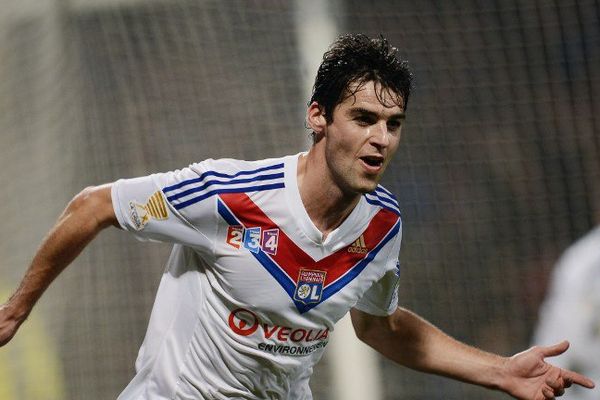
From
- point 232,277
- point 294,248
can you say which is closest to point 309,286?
point 294,248

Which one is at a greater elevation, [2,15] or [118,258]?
[2,15]

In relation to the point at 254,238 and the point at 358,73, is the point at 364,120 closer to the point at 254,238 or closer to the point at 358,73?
the point at 358,73

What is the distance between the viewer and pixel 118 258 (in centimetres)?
553

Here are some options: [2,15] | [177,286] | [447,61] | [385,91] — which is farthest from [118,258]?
[385,91]

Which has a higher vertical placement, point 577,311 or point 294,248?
point 294,248

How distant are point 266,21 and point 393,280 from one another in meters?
2.33

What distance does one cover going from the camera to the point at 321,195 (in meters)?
3.17

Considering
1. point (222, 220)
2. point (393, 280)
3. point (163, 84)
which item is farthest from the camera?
point (163, 84)

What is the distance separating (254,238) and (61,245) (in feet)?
1.76

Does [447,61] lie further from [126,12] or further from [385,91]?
[385,91]

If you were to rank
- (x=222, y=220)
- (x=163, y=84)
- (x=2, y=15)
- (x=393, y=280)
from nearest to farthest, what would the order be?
1. (x=222, y=220)
2. (x=393, y=280)
3. (x=2, y=15)
4. (x=163, y=84)

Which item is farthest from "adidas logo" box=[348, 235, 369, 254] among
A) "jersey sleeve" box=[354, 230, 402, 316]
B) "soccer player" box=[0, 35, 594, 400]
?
"jersey sleeve" box=[354, 230, 402, 316]

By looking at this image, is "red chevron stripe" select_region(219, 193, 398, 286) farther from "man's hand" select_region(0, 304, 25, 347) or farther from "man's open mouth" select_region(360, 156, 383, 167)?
"man's hand" select_region(0, 304, 25, 347)

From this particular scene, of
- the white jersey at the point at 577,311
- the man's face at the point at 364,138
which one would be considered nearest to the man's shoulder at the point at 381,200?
the man's face at the point at 364,138
